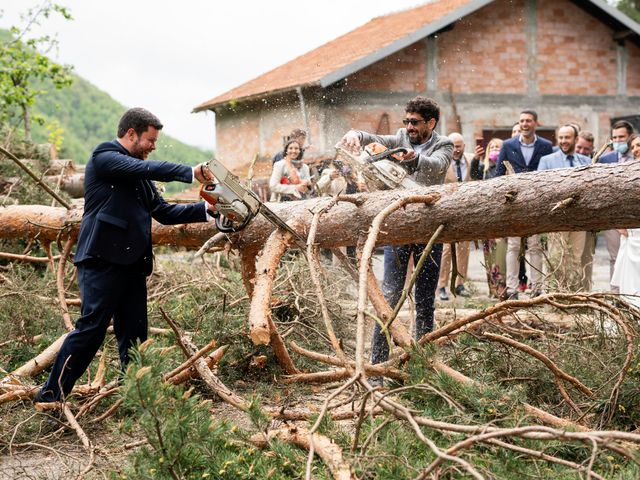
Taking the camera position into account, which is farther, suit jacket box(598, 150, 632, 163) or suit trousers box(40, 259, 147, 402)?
suit jacket box(598, 150, 632, 163)

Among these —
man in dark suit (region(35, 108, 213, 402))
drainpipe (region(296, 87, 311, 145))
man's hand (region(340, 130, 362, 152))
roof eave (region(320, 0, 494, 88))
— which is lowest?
man in dark suit (region(35, 108, 213, 402))

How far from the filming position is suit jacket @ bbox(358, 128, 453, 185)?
5234 mm

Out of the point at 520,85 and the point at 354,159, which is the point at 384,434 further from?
the point at 520,85

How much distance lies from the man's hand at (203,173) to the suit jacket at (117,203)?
0.06 metres

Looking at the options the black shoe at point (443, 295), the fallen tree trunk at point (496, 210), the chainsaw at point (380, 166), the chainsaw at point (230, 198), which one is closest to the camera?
the fallen tree trunk at point (496, 210)

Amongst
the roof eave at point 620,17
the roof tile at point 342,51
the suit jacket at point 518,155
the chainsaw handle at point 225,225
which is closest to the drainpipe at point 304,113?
the roof tile at point 342,51

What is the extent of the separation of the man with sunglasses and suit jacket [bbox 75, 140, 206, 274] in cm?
148

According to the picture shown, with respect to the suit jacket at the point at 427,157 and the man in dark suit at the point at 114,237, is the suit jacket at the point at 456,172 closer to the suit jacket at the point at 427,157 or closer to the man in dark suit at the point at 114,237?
the suit jacket at the point at 427,157

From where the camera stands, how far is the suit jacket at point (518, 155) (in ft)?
26.2

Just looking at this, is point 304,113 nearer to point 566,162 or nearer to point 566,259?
point 566,162

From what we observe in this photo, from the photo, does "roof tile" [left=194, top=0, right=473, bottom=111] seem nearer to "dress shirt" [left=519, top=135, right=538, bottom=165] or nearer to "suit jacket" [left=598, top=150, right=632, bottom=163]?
"dress shirt" [left=519, top=135, right=538, bottom=165]

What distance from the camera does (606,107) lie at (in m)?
17.0

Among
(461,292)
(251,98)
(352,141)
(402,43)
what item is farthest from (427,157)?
(251,98)

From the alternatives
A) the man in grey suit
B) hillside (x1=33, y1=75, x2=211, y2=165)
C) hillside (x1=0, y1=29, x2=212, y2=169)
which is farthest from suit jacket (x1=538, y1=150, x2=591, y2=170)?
hillside (x1=33, y1=75, x2=211, y2=165)
